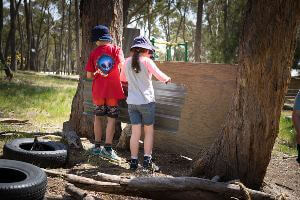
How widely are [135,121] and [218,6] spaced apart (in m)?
39.0

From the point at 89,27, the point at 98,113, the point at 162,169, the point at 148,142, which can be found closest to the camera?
the point at 148,142

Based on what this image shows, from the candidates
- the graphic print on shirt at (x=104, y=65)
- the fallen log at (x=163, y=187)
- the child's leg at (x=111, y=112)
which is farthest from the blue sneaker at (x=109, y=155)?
the fallen log at (x=163, y=187)

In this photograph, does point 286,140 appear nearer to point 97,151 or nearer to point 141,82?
point 97,151

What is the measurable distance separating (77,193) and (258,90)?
221 centimetres

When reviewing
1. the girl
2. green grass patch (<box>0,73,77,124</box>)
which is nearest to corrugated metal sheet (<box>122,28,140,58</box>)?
green grass patch (<box>0,73,77,124</box>)

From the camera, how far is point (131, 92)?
5.56m

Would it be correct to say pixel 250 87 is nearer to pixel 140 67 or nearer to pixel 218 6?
pixel 140 67

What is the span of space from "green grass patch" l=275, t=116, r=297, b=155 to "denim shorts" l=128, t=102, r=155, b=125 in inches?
142

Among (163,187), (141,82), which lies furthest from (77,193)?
(141,82)

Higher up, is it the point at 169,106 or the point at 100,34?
the point at 100,34

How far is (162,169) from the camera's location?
580 cm

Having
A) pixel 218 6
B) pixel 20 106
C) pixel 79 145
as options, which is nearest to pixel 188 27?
pixel 218 6

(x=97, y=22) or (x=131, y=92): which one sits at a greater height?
(x=97, y=22)

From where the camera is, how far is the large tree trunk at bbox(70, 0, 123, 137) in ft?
24.8
